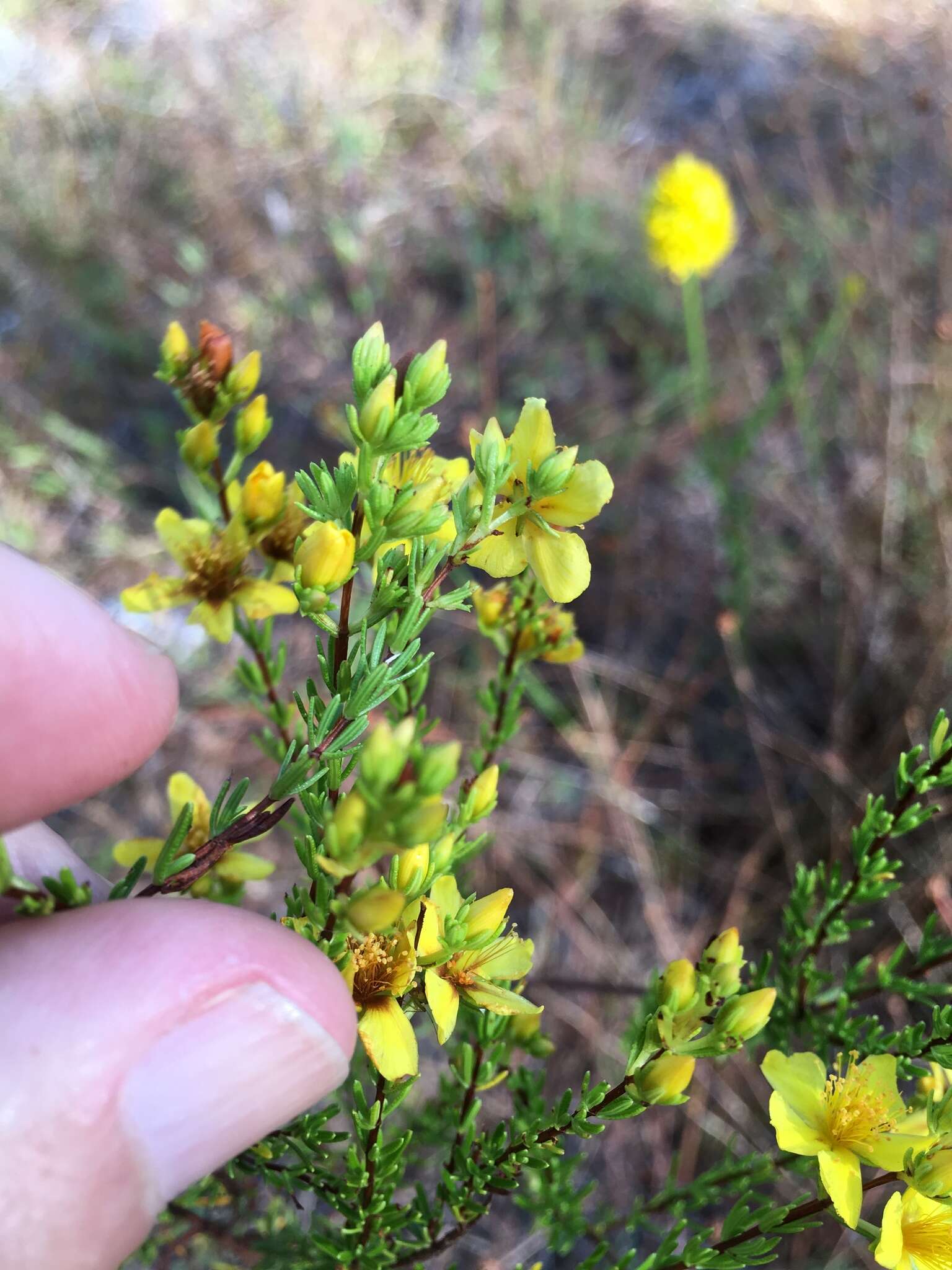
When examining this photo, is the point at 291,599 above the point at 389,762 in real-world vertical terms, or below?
below

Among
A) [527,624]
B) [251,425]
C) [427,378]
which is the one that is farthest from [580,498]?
[251,425]

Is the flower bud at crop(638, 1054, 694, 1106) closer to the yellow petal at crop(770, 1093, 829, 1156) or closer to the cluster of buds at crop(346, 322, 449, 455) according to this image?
the yellow petal at crop(770, 1093, 829, 1156)

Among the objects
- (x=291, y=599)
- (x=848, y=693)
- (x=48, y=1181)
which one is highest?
(x=291, y=599)

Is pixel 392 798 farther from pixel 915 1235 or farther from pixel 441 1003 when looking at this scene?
pixel 915 1235

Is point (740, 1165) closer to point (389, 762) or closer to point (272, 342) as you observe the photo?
point (389, 762)

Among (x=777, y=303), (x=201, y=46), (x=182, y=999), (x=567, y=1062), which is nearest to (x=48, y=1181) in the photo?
(x=182, y=999)

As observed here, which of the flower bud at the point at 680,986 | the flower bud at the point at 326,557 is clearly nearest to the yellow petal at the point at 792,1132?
the flower bud at the point at 680,986
